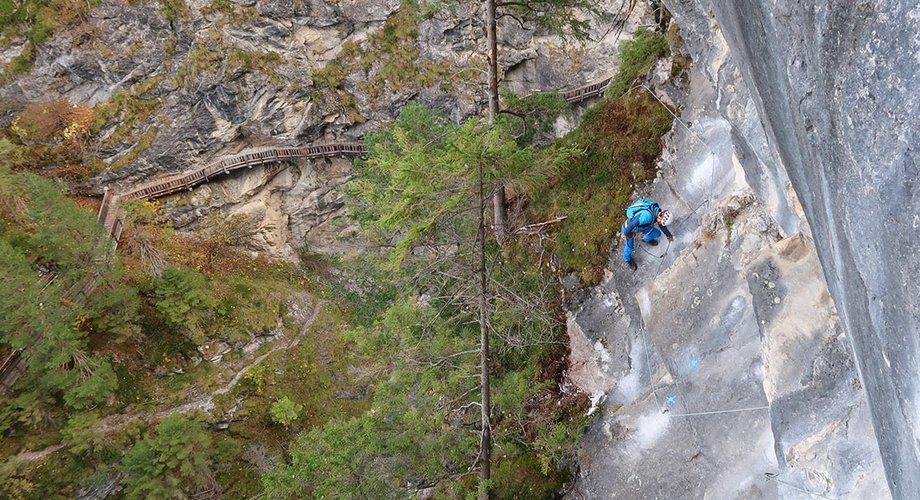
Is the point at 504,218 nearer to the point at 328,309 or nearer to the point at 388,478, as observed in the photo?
the point at 388,478

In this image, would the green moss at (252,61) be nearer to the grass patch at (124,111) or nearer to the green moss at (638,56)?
the grass patch at (124,111)

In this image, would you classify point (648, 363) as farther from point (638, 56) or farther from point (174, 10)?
point (174, 10)

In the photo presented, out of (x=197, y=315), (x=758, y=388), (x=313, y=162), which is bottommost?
(x=197, y=315)

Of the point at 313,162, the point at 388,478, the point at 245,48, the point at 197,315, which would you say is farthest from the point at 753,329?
the point at 245,48

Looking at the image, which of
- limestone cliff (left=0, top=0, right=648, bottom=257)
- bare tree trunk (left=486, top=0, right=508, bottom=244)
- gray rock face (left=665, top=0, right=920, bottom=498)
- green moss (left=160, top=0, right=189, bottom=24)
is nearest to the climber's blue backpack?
bare tree trunk (left=486, top=0, right=508, bottom=244)

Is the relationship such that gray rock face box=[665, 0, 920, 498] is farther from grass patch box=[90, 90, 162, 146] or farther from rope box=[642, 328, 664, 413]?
grass patch box=[90, 90, 162, 146]

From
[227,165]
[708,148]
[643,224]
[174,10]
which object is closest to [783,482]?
[643,224]

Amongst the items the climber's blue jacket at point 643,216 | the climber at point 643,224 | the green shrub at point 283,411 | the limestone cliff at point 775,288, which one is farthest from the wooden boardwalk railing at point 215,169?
the climber's blue jacket at point 643,216
